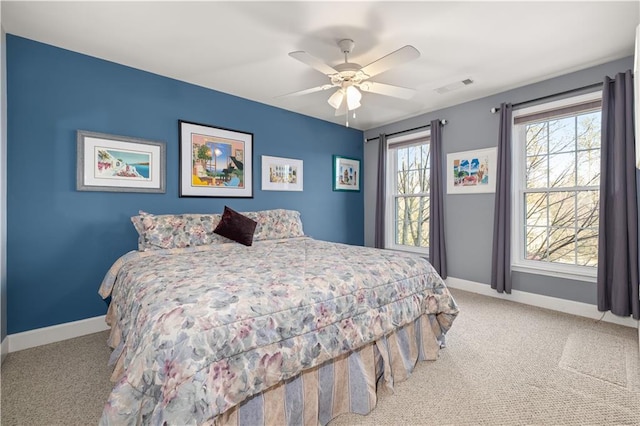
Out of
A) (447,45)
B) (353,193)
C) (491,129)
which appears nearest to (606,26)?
(447,45)

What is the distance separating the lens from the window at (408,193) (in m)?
4.50

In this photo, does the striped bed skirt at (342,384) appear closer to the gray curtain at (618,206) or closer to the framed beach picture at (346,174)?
the gray curtain at (618,206)

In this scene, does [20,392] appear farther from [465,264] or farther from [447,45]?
[465,264]

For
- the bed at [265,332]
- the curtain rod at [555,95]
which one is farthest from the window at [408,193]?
the bed at [265,332]

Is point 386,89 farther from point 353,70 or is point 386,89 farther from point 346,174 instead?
point 346,174

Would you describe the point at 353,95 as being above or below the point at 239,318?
above

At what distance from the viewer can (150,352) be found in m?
1.05

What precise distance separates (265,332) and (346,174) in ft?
12.9

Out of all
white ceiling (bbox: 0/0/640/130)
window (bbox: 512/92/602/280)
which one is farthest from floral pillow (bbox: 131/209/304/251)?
window (bbox: 512/92/602/280)

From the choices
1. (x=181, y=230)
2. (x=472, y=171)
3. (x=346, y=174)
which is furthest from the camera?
(x=346, y=174)

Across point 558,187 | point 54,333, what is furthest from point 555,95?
point 54,333

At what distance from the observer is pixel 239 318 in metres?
1.21

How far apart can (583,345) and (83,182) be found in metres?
4.42

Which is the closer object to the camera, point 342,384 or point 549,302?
point 342,384
